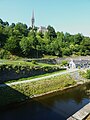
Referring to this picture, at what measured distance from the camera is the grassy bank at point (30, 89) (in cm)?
2298

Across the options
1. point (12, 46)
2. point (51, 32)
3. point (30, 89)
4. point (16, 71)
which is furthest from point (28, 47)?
point (51, 32)

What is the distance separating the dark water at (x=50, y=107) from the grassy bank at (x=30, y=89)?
3.85 ft

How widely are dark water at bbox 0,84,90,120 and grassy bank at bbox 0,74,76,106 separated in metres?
1.17

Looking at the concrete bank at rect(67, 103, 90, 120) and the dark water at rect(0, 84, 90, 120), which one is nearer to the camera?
the concrete bank at rect(67, 103, 90, 120)

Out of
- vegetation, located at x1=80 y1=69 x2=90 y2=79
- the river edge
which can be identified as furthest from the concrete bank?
vegetation, located at x1=80 y1=69 x2=90 y2=79

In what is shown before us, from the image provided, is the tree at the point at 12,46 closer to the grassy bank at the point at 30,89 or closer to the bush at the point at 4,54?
the bush at the point at 4,54

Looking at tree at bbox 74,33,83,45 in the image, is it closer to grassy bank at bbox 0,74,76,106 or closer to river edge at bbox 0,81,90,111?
grassy bank at bbox 0,74,76,106

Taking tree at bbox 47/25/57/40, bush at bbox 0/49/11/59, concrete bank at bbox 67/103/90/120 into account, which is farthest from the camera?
tree at bbox 47/25/57/40

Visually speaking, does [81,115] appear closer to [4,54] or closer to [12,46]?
[4,54]

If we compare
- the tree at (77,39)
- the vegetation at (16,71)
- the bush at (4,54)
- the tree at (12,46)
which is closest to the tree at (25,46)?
the tree at (12,46)

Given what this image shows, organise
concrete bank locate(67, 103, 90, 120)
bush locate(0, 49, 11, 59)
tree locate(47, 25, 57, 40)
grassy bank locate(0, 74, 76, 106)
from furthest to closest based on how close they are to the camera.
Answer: tree locate(47, 25, 57, 40)
bush locate(0, 49, 11, 59)
grassy bank locate(0, 74, 76, 106)
concrete bank locate(67, 103, 90, 120)

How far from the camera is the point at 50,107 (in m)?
22.5

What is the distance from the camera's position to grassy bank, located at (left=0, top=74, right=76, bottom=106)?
22984 millimetres

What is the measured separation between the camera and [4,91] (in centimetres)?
2328
